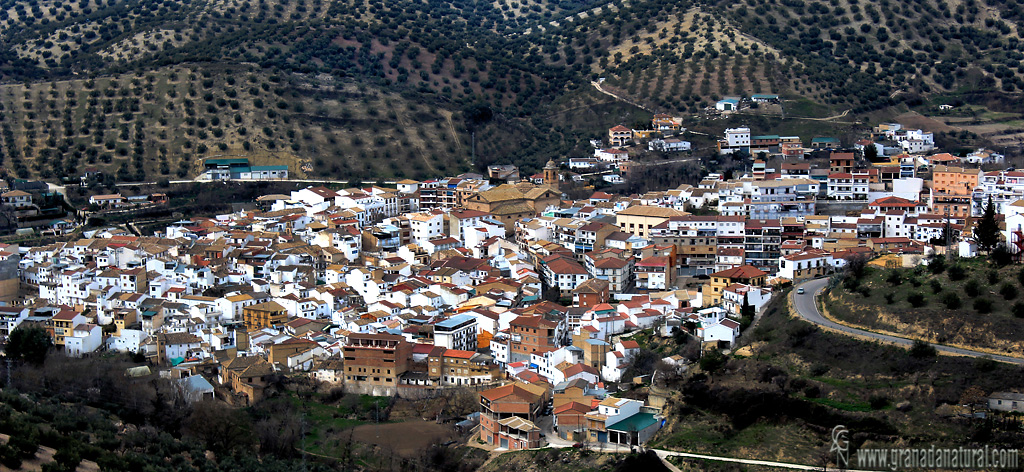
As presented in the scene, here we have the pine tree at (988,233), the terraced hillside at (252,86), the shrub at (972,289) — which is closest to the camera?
the shrub at (972,289)

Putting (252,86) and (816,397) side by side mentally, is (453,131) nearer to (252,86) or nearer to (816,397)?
(252,86)

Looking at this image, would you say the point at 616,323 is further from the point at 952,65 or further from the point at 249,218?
the point at 952,65

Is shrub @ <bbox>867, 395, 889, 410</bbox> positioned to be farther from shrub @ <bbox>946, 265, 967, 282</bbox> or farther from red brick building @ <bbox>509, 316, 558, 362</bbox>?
red brick building @ <bbox>509, 316, 558, 362</bbox>

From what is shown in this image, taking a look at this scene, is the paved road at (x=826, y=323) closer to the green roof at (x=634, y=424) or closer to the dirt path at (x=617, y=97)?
the green roof at (x=634, y=424)

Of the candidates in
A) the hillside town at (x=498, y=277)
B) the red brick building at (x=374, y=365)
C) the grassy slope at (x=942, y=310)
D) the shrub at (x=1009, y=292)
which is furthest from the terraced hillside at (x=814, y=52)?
the red brick building at (x=374, y=365)

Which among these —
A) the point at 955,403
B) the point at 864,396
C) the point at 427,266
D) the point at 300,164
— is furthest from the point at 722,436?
the point at 300,164

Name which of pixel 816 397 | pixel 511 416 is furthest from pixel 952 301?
pixel 511 416
